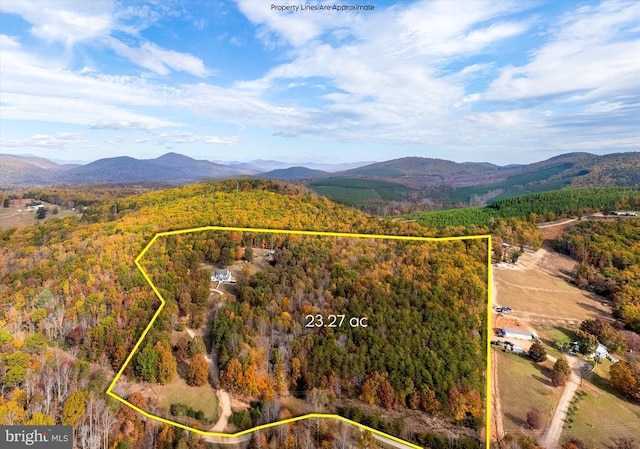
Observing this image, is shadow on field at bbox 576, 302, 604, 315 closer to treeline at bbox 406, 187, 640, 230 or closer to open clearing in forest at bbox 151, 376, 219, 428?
treeline at bbox 406, 187, 640, 230

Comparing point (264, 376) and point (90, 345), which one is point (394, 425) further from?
point (90, 345)

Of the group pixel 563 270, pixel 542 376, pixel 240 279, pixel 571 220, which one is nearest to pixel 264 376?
pixel 240 279

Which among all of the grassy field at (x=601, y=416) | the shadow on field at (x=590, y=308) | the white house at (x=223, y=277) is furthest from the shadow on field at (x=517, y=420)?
the shadow on field at (x=590, y=308)

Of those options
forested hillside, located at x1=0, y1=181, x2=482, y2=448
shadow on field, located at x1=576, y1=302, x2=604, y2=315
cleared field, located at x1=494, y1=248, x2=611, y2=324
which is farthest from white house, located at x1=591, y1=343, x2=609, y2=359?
forested hillside, located at x1=0, y1=181, x2=482, y2=448

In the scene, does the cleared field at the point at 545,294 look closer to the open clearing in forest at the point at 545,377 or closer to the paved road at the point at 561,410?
the open clearing in forest at the point at 545,377

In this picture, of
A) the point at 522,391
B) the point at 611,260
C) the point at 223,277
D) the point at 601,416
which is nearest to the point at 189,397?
the point at 223,277

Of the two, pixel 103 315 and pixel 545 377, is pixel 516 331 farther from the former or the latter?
pixel 103 315
